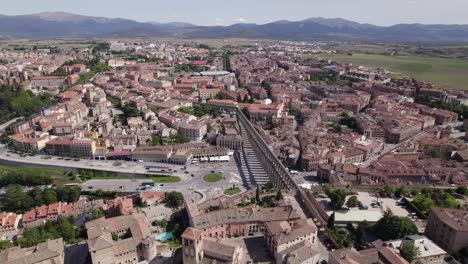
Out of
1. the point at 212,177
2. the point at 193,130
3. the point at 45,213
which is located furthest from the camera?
the point at 193,130

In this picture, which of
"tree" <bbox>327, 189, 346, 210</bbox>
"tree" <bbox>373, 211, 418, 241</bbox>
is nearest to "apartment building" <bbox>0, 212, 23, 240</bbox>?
"tree" <bbox>327, 189, 346, 210</bbox>

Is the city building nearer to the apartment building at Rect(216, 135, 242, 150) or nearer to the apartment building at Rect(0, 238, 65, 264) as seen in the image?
the apartment building at Rect(0, 238, 65, 264)

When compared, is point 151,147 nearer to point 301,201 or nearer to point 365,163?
point 301,201

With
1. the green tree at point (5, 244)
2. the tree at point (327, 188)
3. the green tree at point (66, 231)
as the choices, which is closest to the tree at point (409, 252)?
the tree at point (327, 188)

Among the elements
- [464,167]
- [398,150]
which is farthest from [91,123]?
[464,167]

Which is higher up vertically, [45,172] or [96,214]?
[96,214]

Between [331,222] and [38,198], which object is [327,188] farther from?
[38,198]

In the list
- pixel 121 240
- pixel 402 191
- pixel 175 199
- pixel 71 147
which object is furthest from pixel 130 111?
pixel 402 191
